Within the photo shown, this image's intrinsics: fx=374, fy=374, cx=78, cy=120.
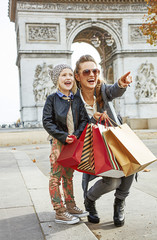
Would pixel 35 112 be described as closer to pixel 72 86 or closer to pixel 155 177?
pixel 155 177

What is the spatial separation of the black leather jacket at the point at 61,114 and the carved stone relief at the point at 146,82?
24410 mm

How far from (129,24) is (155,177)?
77.7ft

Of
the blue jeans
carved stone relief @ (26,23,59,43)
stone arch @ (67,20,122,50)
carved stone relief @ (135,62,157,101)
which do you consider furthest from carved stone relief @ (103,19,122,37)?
the blue jeans

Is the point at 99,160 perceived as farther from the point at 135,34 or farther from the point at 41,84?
the point at 135,34

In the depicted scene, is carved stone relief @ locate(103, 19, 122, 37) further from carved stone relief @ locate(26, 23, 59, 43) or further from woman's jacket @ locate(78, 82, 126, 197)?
woman's jacket @ locate(78, 82, 126, 197)

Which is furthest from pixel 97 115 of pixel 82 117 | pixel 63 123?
pixel 63 123

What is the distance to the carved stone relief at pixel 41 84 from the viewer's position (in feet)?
83.5

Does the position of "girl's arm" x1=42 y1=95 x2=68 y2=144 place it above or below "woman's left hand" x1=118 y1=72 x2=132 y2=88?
below

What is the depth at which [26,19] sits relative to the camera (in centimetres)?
2559

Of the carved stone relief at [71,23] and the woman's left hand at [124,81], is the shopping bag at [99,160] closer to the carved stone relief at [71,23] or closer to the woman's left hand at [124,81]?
the woman's left hand at [124,81]

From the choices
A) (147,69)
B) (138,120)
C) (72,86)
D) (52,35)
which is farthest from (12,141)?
(147,69)

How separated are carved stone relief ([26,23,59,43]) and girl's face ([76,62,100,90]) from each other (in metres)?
22.9

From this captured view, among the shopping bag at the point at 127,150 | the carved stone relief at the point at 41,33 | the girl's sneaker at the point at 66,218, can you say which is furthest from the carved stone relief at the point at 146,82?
the shopping bag at the point at 127,150

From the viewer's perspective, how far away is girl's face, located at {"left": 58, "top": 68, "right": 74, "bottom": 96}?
3165 mm
